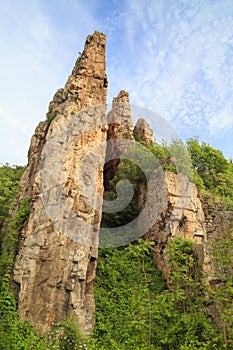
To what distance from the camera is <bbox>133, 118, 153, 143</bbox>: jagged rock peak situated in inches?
934

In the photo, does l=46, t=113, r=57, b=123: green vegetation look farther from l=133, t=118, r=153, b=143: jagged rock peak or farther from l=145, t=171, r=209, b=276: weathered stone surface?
l=133, t=118, r=153, b=143: jagged rock peak


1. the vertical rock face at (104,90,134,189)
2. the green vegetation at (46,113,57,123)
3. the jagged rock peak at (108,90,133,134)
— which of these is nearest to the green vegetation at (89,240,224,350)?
the green vegetation at (46,113,57,123)

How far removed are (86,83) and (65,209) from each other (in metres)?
7.26

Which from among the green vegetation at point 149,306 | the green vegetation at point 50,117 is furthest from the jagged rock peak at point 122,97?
the green vegetation at point 149,306

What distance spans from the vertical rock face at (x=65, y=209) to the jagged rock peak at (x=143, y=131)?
7657 mm

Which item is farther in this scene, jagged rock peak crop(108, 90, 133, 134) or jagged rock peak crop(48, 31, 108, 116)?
jagged rock peak crop(108, 90, 133, 134)

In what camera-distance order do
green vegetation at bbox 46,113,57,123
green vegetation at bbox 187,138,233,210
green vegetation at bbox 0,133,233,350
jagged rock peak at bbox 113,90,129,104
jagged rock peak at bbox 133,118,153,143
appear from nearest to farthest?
1. green vegetation at bbox 0,133,233,350
2. green vegetation at bbox 46,113,57,123
3. green vegetation at bbox 187,138,233,210
4. jagged rock peak at bbox 133,118,153,143
5. jagged rock peak at bbox 113,90,129,104

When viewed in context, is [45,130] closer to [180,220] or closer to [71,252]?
[71,252]

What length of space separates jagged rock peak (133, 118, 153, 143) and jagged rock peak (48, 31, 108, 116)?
753cm

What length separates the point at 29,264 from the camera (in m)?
11.6

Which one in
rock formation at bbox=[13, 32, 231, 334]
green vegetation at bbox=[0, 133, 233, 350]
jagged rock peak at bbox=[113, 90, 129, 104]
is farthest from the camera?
jagged rock peak at bbox=[113, 90, 129, 104]

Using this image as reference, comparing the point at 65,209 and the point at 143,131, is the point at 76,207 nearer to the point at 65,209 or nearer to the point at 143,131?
the point at 65,209

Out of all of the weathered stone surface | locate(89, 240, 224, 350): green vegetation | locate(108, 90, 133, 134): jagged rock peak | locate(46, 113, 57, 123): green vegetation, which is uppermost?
locate(108, 90, 133, 134): jagged rock peak

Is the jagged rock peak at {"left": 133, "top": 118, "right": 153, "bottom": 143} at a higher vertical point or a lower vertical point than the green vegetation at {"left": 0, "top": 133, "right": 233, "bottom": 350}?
higher
